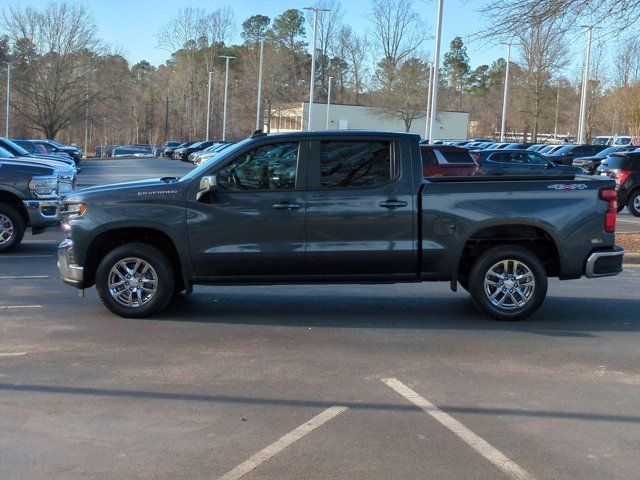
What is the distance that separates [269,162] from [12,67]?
69.8 m

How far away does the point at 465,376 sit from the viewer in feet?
21.7

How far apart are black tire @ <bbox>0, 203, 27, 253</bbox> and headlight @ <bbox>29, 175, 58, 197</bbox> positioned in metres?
0.50

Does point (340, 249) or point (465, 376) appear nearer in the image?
point (465, 376)

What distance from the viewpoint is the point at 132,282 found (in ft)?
27.9

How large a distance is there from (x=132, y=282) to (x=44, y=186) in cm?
592

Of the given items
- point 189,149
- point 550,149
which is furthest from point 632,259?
point 189,149

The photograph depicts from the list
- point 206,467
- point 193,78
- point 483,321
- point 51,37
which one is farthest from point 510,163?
point 193,78

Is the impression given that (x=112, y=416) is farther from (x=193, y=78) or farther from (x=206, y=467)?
(x=193, y=78)

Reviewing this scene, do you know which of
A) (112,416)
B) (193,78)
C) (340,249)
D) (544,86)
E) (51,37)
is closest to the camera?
(112,416)

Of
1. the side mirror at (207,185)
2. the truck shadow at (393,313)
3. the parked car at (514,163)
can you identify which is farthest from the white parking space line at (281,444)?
the parked car at (514,163)

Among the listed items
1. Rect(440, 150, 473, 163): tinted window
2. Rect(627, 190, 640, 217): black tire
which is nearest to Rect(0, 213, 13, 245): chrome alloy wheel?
Rect(440, 150, 473, 163): tinted window

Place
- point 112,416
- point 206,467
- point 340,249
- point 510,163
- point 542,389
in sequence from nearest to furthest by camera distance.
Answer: point 206,467 → point 112,416 → point 542,389 → point 340,249 → point 510,163

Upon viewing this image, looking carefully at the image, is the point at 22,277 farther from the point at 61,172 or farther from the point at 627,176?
the point at 627,176

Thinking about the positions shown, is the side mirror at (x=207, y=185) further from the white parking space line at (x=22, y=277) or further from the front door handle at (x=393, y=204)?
the white parking space line at (x=22, y=277)
